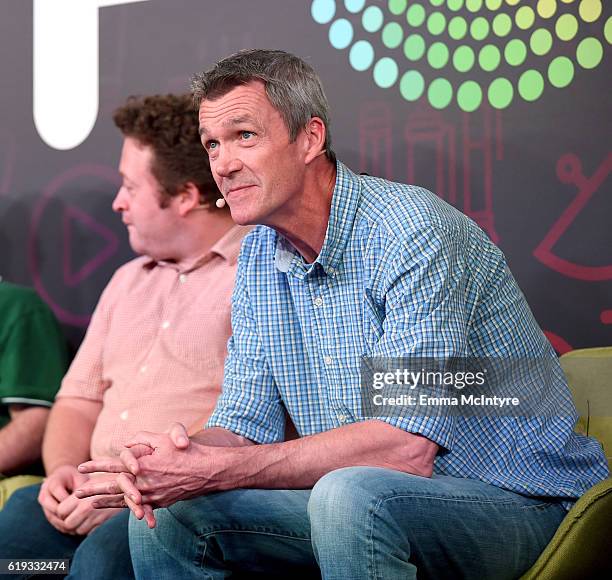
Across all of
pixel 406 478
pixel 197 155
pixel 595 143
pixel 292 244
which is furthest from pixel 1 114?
pixel 406 478

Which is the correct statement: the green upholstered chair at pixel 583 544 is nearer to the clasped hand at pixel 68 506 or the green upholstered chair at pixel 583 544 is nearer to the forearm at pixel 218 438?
the forearm at pixel 218 438

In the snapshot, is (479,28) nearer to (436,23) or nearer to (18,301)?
(436,23)

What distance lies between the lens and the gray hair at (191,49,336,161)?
1.99 m

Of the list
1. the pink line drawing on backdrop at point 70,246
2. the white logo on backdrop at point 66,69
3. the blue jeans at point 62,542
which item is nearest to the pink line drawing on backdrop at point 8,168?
the white logo on backdrop at point 66,69

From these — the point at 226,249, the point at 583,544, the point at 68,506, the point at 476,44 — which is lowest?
the point at 68,506

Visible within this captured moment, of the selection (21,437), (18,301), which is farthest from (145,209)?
(21,437)

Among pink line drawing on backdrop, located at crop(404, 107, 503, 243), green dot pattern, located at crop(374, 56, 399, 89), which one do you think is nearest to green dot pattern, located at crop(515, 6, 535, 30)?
pink line drawing on backdrop, located at crop(404, 107, 503, 243)

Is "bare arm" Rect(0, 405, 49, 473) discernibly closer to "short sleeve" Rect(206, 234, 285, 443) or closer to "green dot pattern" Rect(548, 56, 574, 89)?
"short sleeve" Rect(206, 234, 285, 443)

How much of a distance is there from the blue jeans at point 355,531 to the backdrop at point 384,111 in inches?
33.2

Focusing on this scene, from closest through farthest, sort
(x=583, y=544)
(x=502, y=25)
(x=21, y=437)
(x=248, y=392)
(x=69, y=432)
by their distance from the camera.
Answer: (x=583, y=544) < (x=248, y=392) < (x=502, y=25) < (x=69, y=432) < (x=21, y=437)

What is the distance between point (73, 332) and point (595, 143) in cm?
175

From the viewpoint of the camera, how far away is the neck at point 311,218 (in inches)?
78.6

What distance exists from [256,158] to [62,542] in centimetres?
109

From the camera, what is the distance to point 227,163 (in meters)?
1.99
